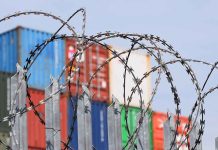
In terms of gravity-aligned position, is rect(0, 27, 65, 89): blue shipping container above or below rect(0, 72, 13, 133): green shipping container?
above

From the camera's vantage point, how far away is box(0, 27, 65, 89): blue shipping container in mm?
71625

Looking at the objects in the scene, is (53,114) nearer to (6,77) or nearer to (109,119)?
(109,119)

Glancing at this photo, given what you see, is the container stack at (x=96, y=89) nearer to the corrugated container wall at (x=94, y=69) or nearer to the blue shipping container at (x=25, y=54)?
the corrugated container wall at (x=94, y=69)

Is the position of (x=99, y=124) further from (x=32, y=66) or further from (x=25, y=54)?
(x=25, y=54)

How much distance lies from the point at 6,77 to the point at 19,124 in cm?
3863

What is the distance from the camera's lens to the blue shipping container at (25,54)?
71.6 meters

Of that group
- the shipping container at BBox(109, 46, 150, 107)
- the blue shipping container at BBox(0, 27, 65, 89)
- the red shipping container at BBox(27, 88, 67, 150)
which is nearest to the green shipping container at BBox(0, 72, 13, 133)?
the blue shipping container at BBox(0, 27, 65, 89)

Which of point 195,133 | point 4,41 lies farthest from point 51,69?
point 195,133

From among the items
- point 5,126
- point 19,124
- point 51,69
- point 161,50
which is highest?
point 51,69

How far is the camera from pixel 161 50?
33281mm

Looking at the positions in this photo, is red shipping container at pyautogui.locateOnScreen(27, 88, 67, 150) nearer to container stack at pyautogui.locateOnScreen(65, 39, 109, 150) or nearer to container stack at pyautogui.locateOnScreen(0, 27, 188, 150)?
container stack at pyautogui.locateOnScreen(0, 27, 188, 150)

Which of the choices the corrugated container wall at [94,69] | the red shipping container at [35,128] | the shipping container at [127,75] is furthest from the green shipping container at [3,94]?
the shipping container at [127,75]

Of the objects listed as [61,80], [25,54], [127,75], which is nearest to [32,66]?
[25,54]

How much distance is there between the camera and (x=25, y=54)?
72.0 meters
